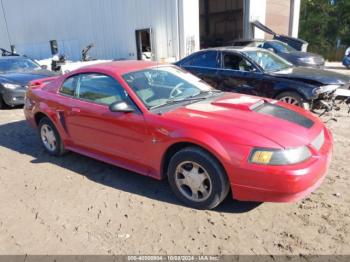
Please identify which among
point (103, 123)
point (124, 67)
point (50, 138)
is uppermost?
point (124, 67)

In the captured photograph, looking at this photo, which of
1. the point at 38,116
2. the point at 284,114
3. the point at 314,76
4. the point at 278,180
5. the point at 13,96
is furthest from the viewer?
the point at 13,96

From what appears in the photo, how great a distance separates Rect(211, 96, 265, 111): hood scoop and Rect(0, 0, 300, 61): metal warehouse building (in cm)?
1171

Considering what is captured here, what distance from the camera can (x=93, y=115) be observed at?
412 centimetres

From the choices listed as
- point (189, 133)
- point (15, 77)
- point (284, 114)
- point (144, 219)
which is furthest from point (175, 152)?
point (15, 77)

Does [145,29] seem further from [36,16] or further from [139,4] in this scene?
[36,16]

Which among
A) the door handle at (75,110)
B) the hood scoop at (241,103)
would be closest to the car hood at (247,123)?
the hood scoop at (241,103)

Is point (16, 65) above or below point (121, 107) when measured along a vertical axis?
below

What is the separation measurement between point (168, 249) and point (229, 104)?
1.73 meters

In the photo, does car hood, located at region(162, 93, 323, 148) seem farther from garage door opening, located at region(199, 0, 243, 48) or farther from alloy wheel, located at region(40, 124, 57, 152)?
garage door opening, located at region(199, 0, 243, 48)

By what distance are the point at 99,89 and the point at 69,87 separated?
0.69 meters

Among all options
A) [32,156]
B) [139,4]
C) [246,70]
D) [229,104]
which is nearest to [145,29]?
[139,4]

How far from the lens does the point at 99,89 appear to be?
422 centimetres

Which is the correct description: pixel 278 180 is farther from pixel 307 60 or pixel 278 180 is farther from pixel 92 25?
pixel 92 25

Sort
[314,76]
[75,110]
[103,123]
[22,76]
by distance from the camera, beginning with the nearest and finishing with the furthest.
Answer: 1. [103,123]
2. [75,110]
3. [314,76]
4. [22,76]
